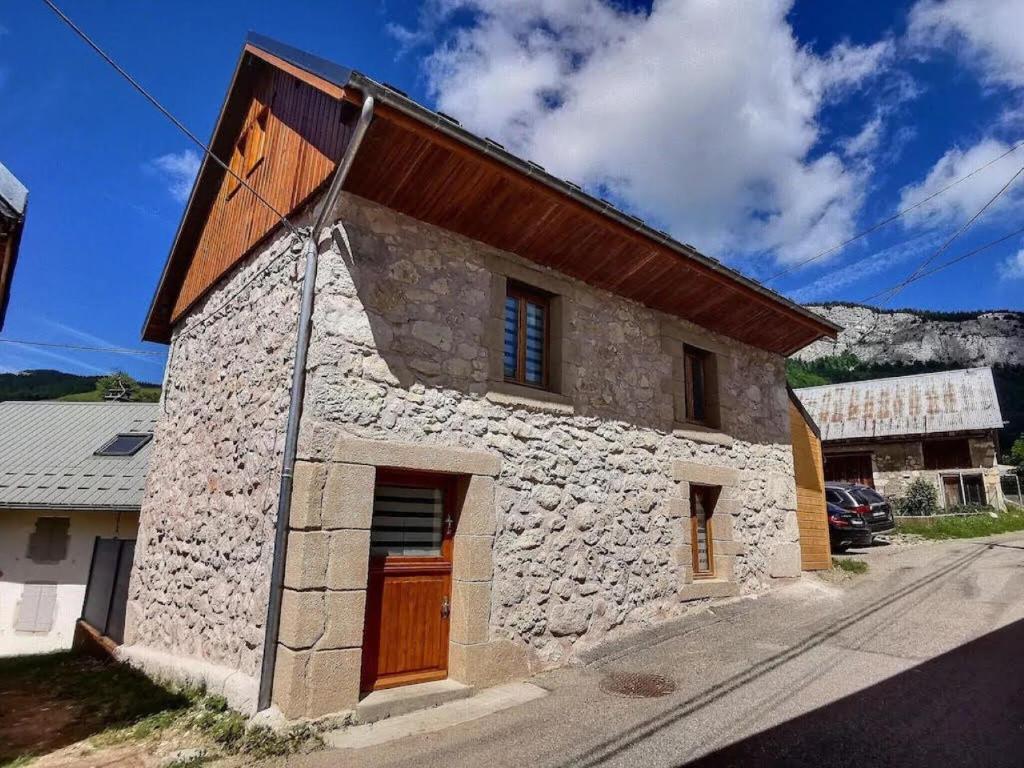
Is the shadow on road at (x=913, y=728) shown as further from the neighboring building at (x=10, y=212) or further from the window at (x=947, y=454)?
the window at (x=947, y=454)

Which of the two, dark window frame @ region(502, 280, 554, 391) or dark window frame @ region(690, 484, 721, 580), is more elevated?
dark window frame @ region(502, 280, 554, 391)

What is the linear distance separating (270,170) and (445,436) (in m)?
3.94

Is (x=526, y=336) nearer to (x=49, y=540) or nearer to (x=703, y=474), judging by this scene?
(x=703, y=474)

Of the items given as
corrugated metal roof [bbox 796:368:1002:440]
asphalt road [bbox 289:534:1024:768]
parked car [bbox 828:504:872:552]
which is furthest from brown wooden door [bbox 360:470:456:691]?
corrugated metal roof [bbox 796:368:1002:440]

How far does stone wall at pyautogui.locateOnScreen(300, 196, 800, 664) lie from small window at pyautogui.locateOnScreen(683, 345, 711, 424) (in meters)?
0.44

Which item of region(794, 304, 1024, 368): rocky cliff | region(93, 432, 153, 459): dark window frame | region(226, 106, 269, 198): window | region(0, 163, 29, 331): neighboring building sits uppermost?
region(794, 304, 1024, 368): rocky cliff

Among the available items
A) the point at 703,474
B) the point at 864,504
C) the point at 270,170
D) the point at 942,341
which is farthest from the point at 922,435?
the point at 942,341

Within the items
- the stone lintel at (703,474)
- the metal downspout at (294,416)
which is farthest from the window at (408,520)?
the stone lintel at (703,474)

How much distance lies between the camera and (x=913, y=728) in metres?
4.09

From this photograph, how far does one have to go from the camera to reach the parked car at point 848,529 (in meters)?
12.1

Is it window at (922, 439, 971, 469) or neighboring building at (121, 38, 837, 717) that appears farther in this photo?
window at (922, 439, 971, 469)

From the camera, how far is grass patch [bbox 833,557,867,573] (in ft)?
32.2

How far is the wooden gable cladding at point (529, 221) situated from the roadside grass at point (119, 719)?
4.45 m

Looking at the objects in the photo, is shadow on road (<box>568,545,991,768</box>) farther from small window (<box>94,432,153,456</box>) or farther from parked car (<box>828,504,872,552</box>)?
small window (<box>94,432,153,456</box>)
